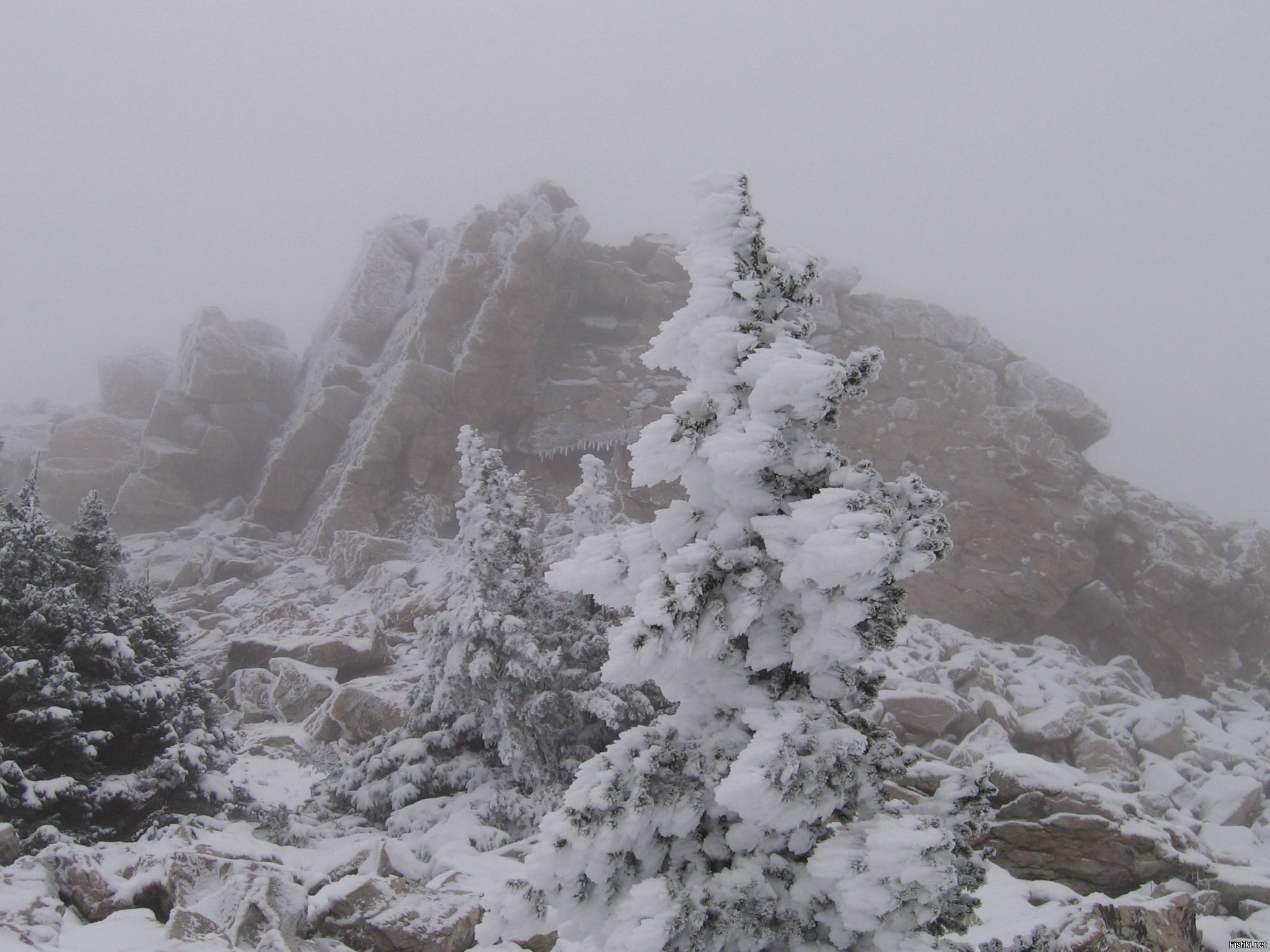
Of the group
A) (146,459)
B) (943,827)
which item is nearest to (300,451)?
(146,459)

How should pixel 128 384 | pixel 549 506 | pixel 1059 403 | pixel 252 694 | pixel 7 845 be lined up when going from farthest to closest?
pixel 128 384 < pixel 1059 403 < pixel 549 506 < pixel 252 694 < pixel 7 845

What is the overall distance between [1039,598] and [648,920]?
127 feet

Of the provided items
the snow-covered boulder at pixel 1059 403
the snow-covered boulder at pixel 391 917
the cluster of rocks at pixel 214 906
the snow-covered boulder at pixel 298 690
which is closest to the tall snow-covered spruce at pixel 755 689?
the snow-covered boulder at pixel 391 917

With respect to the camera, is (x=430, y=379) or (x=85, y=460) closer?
(x=430, y=379)

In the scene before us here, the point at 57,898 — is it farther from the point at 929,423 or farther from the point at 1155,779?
the point at 929,423

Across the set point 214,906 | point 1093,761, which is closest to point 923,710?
point 1093,761

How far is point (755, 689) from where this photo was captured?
19.1 ft

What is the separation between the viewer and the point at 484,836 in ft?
44.4

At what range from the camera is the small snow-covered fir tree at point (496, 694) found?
1523cm

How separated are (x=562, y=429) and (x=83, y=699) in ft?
112

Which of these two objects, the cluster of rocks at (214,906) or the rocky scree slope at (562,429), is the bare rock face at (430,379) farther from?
the cluster of rocks at (214,906)

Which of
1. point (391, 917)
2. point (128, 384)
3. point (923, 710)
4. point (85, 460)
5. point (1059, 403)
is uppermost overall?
point (1059, 403)

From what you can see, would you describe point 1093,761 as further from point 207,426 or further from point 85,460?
point 85,460

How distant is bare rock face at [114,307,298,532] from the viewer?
45.3 m
